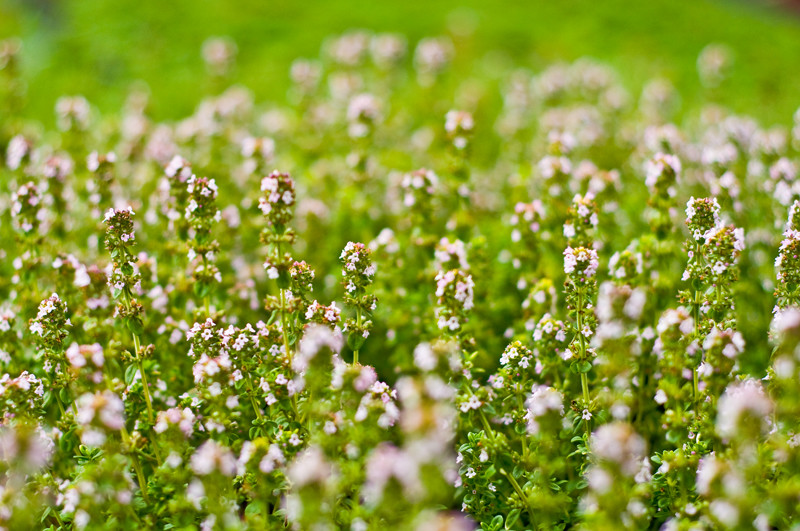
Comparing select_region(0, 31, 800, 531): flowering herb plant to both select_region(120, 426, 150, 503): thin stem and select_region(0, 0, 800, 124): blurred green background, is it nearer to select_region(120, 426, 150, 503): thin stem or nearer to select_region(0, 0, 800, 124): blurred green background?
select_region(120, 426, 150, 503): thin stem

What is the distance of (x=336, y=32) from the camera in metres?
14.2

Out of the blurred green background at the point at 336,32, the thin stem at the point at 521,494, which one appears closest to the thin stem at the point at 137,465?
the thin stem at the point at 521,494

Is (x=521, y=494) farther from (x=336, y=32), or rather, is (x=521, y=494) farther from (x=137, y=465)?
(x=336, y=32)

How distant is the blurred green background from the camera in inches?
471

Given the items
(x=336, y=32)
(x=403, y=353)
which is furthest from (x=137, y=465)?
(x=336, y=32)

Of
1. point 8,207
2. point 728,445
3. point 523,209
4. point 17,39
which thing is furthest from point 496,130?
point 17,39

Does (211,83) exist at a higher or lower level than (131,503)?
higher

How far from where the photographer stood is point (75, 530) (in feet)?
12.1

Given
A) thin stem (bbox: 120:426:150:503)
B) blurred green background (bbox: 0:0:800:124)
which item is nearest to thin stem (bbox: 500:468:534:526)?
thin stem (bbox: 120:426:150:503)

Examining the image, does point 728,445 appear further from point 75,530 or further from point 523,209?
point 75,530

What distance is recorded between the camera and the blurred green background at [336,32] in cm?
1196

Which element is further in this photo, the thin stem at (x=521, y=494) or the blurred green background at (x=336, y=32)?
the blurred green background at (x=336, y=32)

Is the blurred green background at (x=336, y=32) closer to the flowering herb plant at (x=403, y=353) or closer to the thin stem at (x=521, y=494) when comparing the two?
the flowering herb plant at (x=403, y=353)

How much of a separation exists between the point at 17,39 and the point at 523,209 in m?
11.9
